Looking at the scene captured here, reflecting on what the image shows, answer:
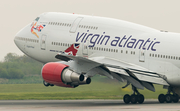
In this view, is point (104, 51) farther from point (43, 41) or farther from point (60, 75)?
point (43, 41)

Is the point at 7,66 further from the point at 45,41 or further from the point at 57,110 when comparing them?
the point at 57,110

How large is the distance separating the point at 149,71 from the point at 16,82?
3864 cm

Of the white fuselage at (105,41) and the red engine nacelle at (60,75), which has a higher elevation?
the white fuselage at (105,41)

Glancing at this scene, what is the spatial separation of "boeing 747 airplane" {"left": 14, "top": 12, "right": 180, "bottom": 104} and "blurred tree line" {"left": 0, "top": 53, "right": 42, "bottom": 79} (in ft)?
63.1

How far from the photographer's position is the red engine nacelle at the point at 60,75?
1265 inches

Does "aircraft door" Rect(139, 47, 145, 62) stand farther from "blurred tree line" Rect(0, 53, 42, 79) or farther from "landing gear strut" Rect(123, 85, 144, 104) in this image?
"blurred tree line" Rect(0, 53, 42, 79)

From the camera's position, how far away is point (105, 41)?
35.8 metres

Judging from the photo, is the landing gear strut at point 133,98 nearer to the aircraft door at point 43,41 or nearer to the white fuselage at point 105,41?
the white fuselage at point 105,41

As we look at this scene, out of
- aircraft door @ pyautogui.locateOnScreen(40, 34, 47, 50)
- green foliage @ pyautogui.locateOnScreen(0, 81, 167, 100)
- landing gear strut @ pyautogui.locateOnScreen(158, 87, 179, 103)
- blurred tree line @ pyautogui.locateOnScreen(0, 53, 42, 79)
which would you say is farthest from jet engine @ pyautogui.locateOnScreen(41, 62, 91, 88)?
blurred tree line @ pyautogui.locateOnScreen(0, 53, 42, 79)

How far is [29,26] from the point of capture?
4112 centimetres

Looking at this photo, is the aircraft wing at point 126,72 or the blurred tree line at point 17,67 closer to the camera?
the aircraft wing at point 126,72

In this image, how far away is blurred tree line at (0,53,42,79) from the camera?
5987 centimetres

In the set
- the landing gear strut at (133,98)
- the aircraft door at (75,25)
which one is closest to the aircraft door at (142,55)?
the landing gear strut at (133,98)

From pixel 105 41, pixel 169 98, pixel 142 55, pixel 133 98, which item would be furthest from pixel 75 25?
pixel 169 98
